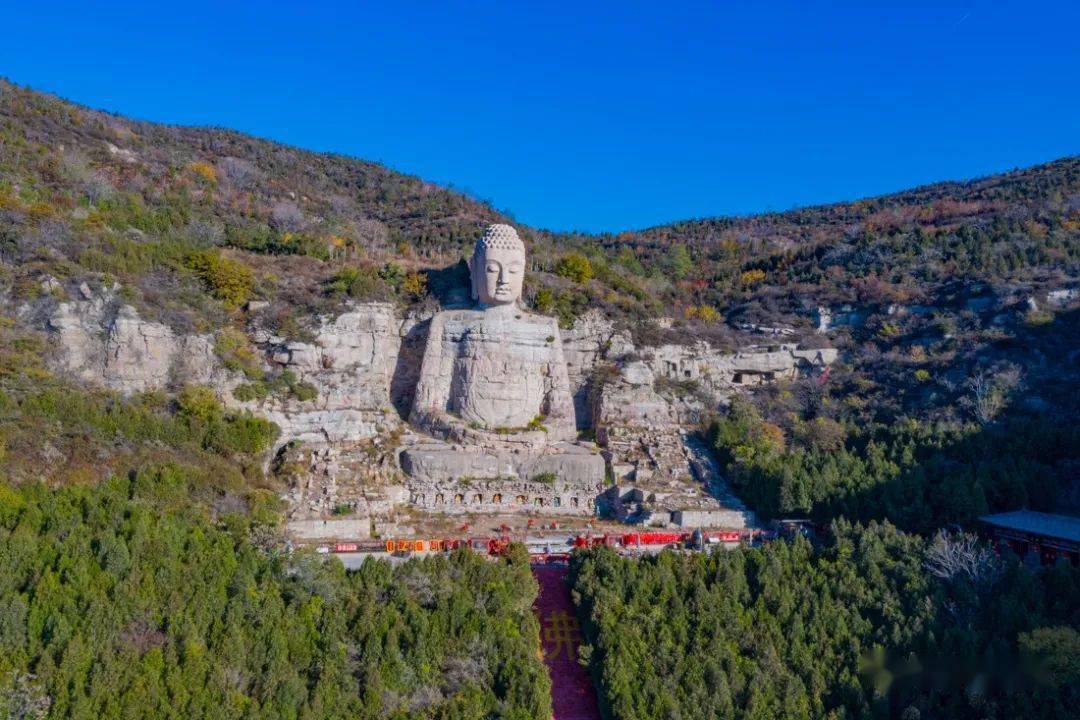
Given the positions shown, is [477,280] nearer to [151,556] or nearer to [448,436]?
[448,436]

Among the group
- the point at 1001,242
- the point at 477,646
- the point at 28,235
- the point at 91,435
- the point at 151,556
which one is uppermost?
the point at 1001,242

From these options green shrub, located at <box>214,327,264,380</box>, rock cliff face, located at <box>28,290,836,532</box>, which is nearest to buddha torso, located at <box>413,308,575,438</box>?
rock cliff face, located at <box>28,290,836,532</box>

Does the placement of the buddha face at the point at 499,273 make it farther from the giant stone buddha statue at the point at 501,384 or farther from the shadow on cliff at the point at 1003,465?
the shadow on cliff at the point at 1003,465

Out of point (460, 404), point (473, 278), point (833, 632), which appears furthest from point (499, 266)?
point (833, 632)

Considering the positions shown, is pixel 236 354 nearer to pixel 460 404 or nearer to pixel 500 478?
pixel 460 404

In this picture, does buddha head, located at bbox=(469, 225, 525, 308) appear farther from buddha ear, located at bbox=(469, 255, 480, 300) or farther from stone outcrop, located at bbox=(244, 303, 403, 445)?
stone outcrop, located at bbox=(244, 303, 403, 445)

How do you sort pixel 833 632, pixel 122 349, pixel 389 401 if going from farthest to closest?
1. pixel 389 401
2. pixel 122 349
3. pixel 833 632

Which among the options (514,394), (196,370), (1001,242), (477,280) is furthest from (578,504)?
(1001,242)
